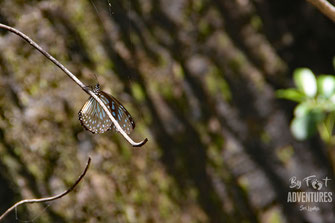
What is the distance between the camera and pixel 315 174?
1.55 meters

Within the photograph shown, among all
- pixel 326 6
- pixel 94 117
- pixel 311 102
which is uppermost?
pixel 311 102

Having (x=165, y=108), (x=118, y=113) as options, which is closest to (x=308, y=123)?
(x=165, y=108)

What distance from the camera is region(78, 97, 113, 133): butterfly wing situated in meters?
0.72

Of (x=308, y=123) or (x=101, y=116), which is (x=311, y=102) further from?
(x=101, y=116)

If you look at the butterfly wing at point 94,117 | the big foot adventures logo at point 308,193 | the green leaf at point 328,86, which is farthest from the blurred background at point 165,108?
the green leaf at point 328,86

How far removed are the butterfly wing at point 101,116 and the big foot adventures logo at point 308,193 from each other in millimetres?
1039

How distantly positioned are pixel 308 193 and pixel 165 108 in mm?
760

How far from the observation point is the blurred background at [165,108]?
0.98 m

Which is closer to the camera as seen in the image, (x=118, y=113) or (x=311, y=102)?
(x=118, y=113)

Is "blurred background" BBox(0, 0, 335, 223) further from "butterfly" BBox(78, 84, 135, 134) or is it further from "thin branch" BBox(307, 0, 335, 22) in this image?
"thin branch" BBox(307, 0, 335, 22)

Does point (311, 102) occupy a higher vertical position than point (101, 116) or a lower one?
higher

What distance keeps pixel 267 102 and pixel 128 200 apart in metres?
0.76

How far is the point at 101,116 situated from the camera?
72 centimetres

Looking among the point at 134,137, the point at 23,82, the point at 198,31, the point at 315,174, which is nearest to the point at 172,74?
the point at 198,31
